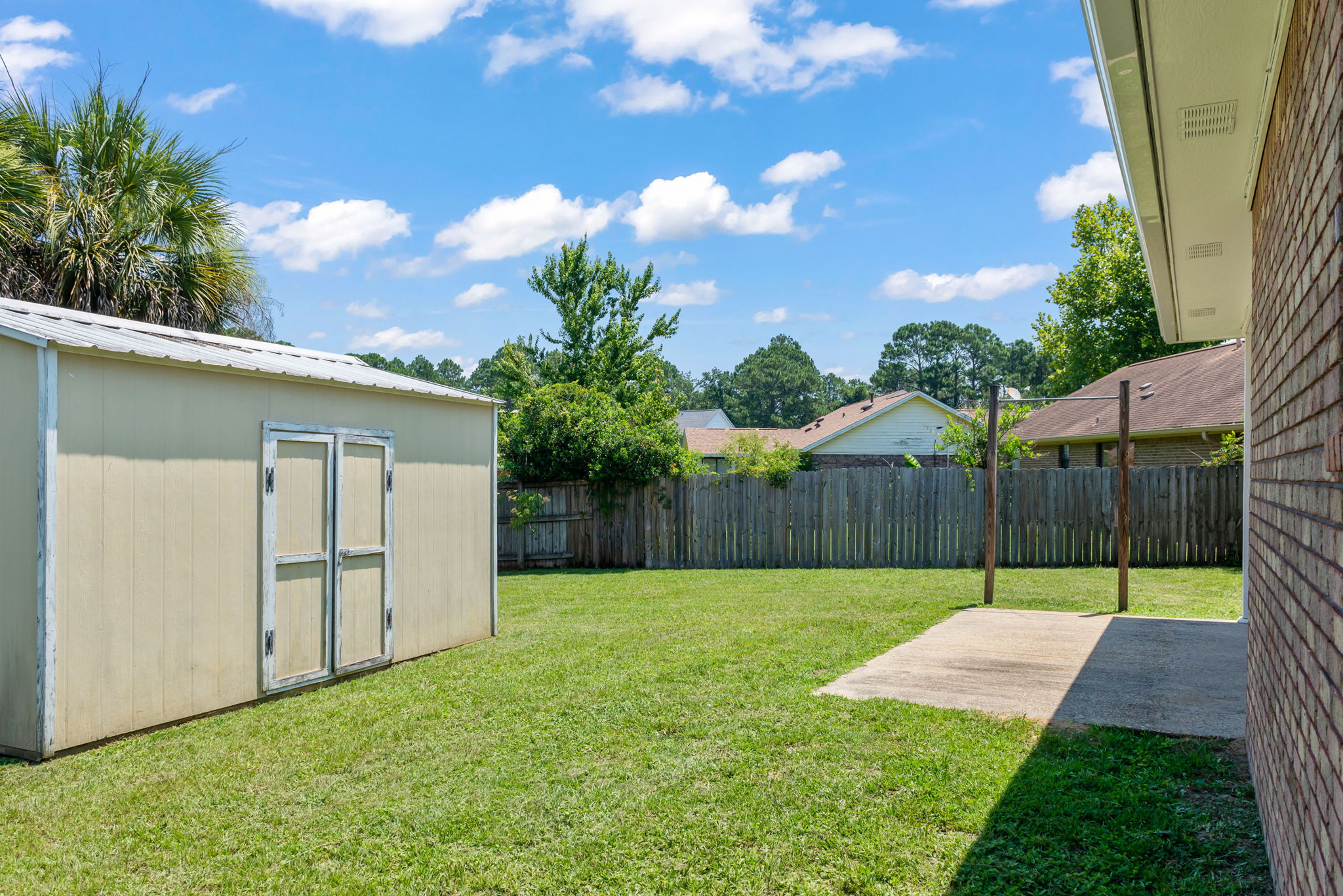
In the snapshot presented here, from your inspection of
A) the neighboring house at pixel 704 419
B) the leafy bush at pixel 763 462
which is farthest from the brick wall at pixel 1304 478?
the neighboring house at pixel 704 419

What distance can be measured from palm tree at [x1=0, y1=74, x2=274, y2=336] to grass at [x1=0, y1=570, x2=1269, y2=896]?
753 centimetres

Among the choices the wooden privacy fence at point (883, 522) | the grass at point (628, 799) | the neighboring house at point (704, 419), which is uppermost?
the neighboring house at point (704, 419)

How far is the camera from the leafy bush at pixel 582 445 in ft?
44.1

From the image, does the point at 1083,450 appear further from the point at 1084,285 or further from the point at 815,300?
the point at 815,300

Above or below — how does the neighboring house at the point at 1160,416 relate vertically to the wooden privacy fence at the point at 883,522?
above

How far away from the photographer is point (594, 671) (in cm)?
577

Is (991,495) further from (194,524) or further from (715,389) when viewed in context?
(715,389)

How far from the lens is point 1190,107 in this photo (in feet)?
9.61

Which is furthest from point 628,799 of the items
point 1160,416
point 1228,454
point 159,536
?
point 1160,416

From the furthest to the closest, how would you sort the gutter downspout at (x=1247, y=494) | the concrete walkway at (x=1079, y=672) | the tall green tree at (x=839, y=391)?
the tall green tree at (x=839, y=391) < the gutter downspout at (x=1247, y=494) < the concrete walkway at (x=1079, y=672)

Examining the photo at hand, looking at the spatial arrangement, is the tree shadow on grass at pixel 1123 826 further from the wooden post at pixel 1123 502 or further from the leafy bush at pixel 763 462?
the leafy bush at pixel 763 462

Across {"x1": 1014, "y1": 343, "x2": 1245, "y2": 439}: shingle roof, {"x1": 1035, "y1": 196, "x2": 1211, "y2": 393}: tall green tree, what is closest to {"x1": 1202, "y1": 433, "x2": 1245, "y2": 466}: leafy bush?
{"x1": 1014, "y1": 343, "x2": 1245, "y2": 439}: shingle roof

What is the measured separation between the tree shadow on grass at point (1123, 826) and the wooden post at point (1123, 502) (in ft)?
14.7

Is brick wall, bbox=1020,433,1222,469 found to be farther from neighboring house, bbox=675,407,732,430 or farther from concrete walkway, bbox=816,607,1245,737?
neighboring house, bbox=675,407,732,430
